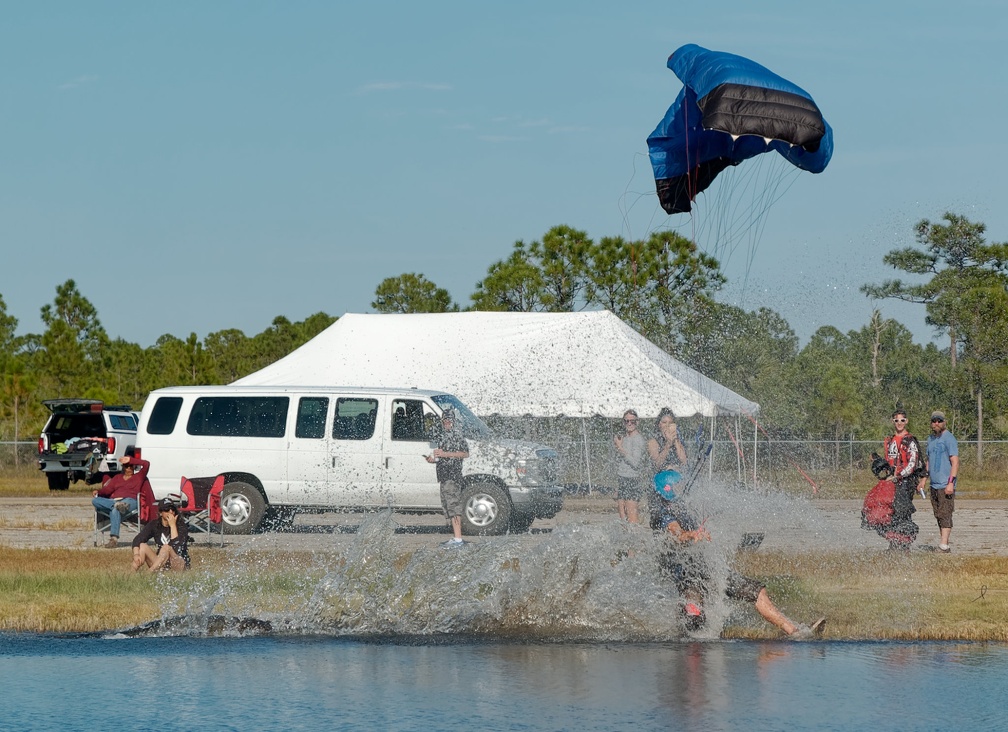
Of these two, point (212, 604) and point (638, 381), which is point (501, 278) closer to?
point (638, 381)

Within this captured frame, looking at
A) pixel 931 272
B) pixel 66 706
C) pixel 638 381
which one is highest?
pixel 931 272

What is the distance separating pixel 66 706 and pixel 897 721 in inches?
190

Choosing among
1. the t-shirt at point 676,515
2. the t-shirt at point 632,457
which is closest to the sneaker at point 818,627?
the t-shirt at point 676,515

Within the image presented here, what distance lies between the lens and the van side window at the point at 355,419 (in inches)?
748

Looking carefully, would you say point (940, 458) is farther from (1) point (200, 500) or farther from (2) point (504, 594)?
(1) point (200, 500)

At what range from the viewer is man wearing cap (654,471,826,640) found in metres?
10.3

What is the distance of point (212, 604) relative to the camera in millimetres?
11320

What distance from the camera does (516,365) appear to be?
26500mm

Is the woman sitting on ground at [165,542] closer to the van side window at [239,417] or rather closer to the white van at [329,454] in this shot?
the white van at [329,454]

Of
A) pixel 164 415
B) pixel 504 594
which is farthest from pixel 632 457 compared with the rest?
pixel 164 415

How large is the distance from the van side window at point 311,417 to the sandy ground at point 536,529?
1.41 metres

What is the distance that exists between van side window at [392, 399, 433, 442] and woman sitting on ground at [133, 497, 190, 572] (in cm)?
491

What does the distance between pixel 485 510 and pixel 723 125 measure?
7.64m

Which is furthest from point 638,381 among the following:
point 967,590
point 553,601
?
point 553,601
